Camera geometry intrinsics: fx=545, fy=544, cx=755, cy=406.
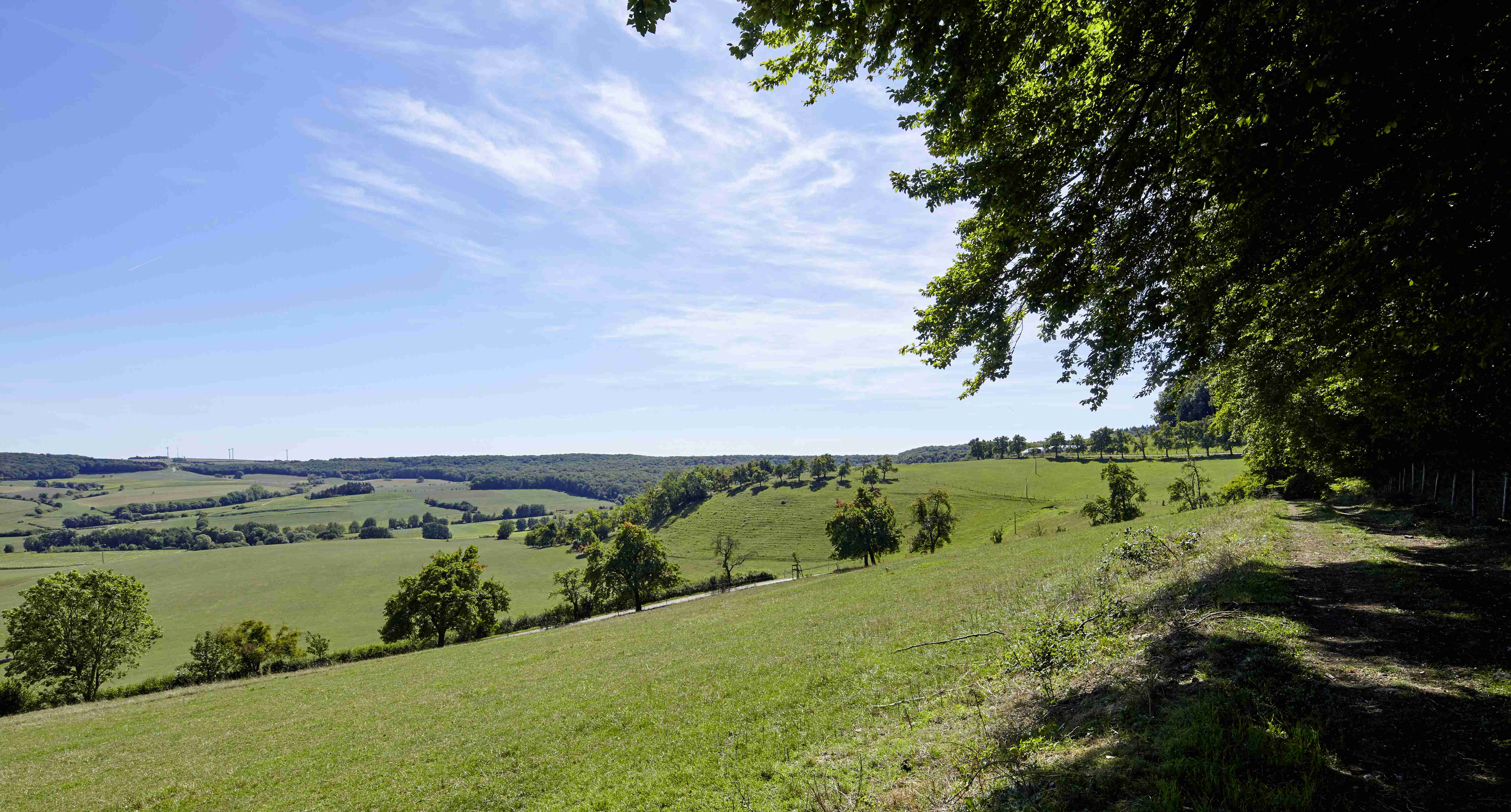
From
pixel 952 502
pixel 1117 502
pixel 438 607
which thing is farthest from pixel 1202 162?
pixel 952 502

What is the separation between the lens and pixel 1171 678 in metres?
7.59

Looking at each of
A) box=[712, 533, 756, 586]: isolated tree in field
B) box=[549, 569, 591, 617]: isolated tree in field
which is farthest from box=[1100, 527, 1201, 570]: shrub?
box=[549, 569, 591, 617]: isolated tree in field

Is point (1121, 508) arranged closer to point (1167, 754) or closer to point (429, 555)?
point (1167, 754)

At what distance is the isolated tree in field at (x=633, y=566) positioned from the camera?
6475cm

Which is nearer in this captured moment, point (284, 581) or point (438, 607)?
point (438, 607)

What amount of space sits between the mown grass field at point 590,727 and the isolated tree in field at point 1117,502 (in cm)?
4749

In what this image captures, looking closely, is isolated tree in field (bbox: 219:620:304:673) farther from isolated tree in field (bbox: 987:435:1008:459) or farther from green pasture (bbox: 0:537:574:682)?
isolated tree in field (bbox: 987:435:1008:459)

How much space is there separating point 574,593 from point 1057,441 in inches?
6279

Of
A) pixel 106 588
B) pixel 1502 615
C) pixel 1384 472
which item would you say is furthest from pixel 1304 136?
pixel 106 588

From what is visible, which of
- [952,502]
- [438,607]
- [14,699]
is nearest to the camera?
[14,699]

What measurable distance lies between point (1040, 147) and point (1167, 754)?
7.58 m

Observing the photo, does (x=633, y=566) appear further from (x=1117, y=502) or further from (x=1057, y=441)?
(x=1057, y=441)

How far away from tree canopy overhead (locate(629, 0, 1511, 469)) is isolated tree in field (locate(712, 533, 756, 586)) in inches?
2785

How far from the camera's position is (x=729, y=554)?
8244 cm
